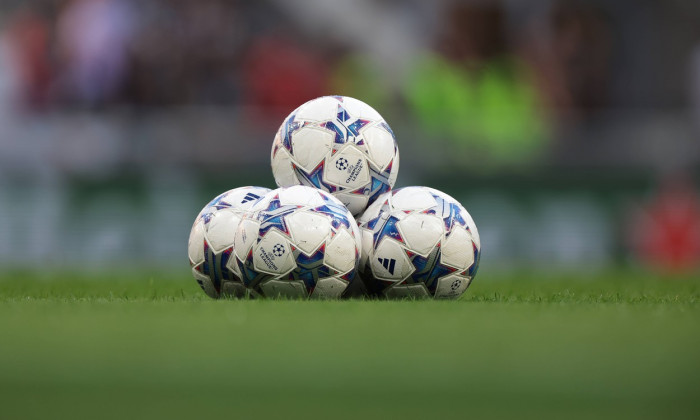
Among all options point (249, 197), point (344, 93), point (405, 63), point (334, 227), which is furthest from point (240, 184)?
point (334, 227)

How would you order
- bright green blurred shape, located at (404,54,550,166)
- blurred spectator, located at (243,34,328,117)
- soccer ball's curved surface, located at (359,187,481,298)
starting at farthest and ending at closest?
blurred spectator, located at (243,34,328,117) < bright green blurred shape, located at (404,54,550,166) < soccer ball's curved surface, located at (359,187,481,298)

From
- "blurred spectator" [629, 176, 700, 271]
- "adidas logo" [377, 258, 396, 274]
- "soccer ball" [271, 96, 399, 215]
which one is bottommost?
"blurred spectator" [629, 176, 700, 271]

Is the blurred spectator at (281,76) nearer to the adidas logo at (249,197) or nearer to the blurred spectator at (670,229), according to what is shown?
the blurred spectator at (670,229)

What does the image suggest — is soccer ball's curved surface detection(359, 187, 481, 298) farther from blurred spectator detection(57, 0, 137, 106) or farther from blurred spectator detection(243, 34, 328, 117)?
blurred spectator detection(57, 0, 137, 106)

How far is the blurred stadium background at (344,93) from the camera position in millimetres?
13617

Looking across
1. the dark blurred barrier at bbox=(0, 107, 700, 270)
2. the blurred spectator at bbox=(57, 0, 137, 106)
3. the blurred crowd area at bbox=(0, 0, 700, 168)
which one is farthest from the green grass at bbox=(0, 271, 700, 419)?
the blurred spectator at bbox=(57, 0, 137, 106)

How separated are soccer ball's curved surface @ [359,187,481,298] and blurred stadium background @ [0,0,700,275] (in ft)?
19.3

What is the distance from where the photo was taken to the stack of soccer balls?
6613 mm

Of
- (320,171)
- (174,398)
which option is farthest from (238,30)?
(174,398)

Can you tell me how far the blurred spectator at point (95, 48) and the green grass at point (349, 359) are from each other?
373 inches

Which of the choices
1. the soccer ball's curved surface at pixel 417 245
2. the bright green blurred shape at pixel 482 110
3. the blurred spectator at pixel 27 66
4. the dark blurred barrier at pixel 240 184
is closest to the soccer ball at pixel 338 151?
the soccer ball's curved surface at pixel 417 245

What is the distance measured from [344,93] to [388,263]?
29.1 ft

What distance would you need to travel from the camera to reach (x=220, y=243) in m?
7.01

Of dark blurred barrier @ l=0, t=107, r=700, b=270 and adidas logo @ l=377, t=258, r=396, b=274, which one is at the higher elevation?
adidas logo @ l=377, t=258, r=396, b=274
